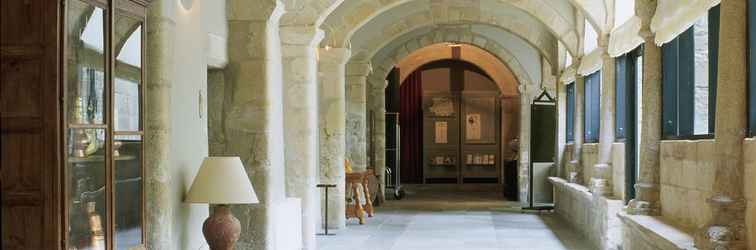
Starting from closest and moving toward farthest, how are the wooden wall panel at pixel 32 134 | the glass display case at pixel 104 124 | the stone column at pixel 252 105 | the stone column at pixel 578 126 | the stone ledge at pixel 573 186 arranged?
the wooden wall panel at pixel 32 134
the glass display case at pixel 104 124
the stone column at pixel 252 105
the stone ledge at pixel 573 186
the stone column at pixel 578 126

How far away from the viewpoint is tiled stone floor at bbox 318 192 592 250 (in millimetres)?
10023

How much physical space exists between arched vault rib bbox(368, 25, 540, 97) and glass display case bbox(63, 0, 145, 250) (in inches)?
496

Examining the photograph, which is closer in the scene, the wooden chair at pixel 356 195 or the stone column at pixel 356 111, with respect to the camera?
the wooden chair at pixel 356 195

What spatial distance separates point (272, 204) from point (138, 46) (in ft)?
9.92

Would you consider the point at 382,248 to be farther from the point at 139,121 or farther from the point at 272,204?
the point at 139,121

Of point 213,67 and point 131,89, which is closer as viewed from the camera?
point 131,89

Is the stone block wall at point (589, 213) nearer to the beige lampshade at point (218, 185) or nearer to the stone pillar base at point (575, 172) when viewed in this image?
the stone pillar base at point (575, 172)

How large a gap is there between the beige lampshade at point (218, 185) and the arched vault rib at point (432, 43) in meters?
11.6

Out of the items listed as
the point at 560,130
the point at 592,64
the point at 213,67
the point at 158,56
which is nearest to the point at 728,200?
the point at 158,56

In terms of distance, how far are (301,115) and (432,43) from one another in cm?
791

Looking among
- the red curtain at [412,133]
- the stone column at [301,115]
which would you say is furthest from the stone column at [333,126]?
the red curtain at [412,133]

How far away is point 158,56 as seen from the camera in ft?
15.5

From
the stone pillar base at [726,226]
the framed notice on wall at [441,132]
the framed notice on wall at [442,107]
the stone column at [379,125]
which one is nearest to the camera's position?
the stone pillar base at [726,226]

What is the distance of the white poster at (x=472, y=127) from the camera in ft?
78.1
